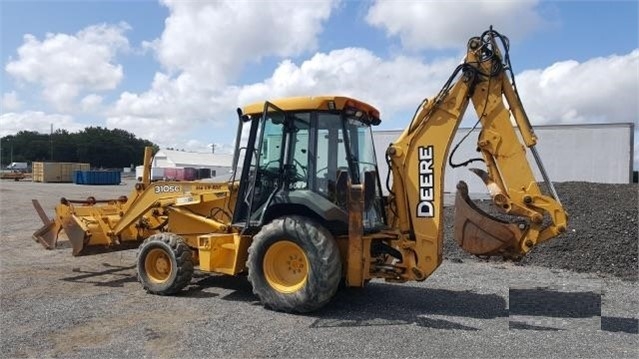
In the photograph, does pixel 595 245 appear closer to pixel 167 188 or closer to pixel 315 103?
pixel 315 103

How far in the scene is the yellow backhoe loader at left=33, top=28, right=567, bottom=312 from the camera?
6.73 m

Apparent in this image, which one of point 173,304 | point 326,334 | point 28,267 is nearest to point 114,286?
point 173,304

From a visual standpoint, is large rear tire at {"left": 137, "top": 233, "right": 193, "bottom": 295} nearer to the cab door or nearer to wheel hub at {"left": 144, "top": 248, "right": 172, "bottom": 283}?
wheel hub at {"left": 144, "top": 248, "right": 172, "bottom": 283}

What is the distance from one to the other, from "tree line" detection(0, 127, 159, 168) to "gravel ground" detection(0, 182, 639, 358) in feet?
320

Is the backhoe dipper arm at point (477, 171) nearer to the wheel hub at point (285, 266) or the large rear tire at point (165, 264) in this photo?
the wheel hub at point (285, 266)

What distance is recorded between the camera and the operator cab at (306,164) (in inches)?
276

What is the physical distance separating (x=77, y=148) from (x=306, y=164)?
10182 cm

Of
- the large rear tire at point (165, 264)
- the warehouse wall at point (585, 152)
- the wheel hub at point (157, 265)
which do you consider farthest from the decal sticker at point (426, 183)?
the warehouse wall at point (585, 152)

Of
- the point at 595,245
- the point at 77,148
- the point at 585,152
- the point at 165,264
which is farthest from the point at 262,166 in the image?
the point at 77,148

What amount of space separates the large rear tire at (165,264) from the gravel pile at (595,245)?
580 cm

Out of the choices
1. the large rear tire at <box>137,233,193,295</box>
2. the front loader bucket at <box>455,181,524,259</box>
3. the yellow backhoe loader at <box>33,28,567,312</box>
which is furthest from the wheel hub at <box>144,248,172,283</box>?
the front loader bucket at <box>455,181,524,259</box>

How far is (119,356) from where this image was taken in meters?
5.36

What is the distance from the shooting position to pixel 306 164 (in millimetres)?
7141

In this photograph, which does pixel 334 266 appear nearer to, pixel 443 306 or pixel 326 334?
pixel 326 334
